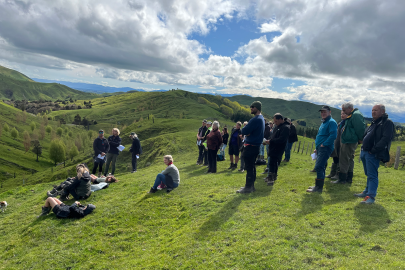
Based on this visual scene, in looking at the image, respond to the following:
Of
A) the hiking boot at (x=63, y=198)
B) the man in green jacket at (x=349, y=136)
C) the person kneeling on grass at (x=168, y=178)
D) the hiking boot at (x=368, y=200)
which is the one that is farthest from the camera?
the hiking boot at (x=63, y=198)

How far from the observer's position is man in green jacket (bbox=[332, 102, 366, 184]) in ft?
30.9

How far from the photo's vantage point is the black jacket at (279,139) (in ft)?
33.0

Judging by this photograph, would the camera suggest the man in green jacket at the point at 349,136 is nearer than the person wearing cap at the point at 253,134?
No

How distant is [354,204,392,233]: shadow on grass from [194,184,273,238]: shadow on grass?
3408mm

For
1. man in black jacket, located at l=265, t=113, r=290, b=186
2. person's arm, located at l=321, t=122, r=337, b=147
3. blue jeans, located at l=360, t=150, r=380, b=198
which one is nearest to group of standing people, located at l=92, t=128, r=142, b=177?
man in black jacket, located at l=265, t=113, r=290, b=186

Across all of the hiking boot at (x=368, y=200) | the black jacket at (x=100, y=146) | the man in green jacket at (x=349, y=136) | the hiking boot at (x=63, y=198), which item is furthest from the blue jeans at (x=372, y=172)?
the black jacket at (x=100, y=146)

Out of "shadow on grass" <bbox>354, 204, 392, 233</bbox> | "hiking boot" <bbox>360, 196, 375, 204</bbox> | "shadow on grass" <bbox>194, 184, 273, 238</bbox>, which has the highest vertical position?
"hiking boot" <bbox>360, 196, 375, 204</bbox>

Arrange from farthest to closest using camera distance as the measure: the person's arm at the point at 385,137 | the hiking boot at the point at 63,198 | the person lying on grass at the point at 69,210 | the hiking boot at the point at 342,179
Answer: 1. the hiking boot at the point at 63,198
2. the hiking boot at the point at 342,179
3. the person lying on grass at the point at 69,210
4. the person's arm at the point at 385,137

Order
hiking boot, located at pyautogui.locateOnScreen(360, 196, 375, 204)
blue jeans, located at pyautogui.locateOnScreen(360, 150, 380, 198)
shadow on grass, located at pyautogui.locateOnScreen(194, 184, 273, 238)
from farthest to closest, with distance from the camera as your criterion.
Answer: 1. blue jeans, located at pyautogui.locateOnScreen(360, 150, 380, 198)
2. hiking boot, located at pyautogui.locateOnScreen(360, 196, 375, 204)
3. shadow on grass, located at pyautogui.locateOnScreen(194, 184, 273, 238)

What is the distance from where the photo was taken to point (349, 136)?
9.65 m

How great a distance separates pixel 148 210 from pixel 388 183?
12.0 m

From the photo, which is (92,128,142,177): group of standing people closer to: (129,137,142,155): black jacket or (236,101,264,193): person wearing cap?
(129,137,142,155): black jacket

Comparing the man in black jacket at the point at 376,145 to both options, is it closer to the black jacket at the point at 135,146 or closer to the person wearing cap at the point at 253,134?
the person wearing cap at the point at 253,134

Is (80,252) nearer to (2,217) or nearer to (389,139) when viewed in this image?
(2,217)
